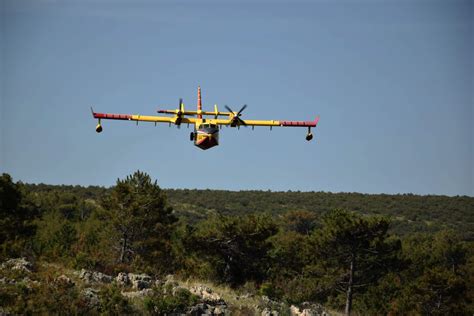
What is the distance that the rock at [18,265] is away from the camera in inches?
1120

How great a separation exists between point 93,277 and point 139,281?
2.10 metres

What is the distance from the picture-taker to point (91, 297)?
86.9ft

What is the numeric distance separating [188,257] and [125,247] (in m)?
4.88

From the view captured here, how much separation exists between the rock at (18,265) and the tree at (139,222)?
720 inches

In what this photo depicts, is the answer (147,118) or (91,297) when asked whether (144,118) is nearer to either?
(147,118)

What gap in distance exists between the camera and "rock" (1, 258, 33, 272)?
28438 millimetres

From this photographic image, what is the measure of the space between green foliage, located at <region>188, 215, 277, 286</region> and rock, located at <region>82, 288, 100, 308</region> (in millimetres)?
19940

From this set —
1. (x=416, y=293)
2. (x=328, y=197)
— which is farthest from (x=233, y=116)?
(x=328, y=197)

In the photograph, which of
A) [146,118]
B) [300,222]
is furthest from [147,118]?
[300,222]

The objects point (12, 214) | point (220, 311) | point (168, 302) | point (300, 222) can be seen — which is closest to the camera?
point (168, 302)

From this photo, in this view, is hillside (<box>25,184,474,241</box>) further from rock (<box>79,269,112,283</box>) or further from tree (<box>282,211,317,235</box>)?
rock (<box>79,269,112,283</box>)

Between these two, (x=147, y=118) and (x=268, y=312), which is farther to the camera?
(x=147, y=118)

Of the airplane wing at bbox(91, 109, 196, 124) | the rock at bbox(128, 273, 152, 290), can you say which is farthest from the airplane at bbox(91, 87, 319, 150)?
the rock at bbox(128, 273, 152, 290)

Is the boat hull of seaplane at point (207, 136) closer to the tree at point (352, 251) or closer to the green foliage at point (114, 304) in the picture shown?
the tree at point (352, 251)
